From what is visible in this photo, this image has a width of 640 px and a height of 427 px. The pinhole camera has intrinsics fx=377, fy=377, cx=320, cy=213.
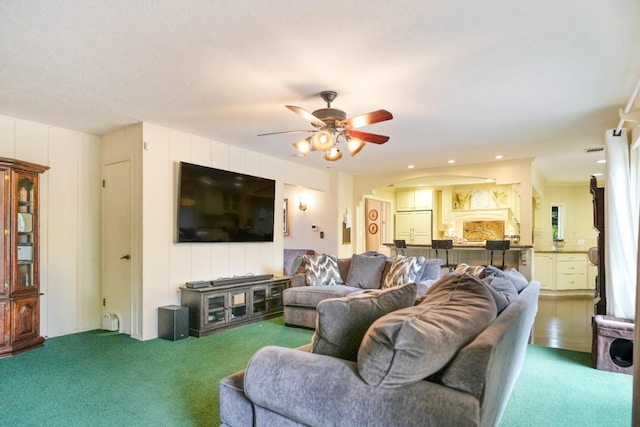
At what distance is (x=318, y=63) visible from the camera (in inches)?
109

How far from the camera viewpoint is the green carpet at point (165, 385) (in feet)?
7.86

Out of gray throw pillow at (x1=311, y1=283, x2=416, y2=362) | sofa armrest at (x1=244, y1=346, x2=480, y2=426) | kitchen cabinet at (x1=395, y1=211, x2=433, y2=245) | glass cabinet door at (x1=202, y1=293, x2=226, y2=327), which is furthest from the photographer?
kitchen cabinet at (x1=395, y1=211, x2=433, y2=245)

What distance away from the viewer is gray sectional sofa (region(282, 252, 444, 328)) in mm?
4617

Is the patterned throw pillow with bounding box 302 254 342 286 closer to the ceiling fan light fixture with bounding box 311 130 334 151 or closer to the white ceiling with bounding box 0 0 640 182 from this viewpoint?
the white ceiling with bounding box 0 0 640 182

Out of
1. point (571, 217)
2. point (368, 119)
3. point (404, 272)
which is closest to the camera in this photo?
point (368, 119)

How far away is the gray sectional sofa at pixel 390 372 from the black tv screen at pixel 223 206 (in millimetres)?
3214

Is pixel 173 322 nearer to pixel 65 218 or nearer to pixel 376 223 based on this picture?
pixel 65 218

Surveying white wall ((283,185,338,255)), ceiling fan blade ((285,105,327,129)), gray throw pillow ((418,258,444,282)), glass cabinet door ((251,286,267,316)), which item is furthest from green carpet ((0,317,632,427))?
white wall ((283,185,338,255))

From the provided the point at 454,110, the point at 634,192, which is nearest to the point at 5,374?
the point at 454,110

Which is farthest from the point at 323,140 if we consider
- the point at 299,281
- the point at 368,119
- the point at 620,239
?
the point at 620,239

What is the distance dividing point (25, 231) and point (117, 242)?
0.92 metres

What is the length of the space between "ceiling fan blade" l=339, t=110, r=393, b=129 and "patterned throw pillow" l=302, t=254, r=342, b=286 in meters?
2.26

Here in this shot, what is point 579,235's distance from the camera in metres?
9.01

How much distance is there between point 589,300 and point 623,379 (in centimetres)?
468
